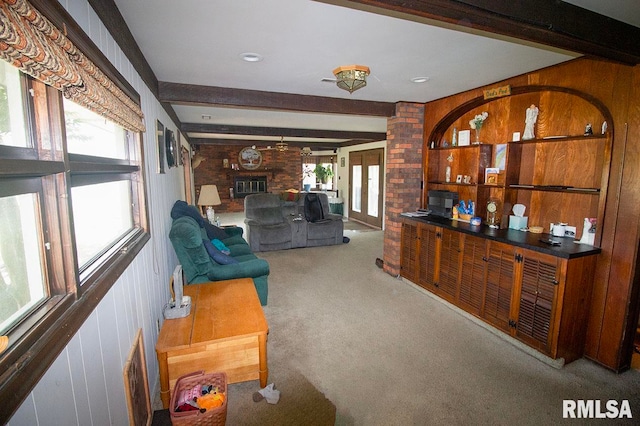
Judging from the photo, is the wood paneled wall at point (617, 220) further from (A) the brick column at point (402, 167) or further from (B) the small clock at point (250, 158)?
(B) the small clock at point (250, 158)

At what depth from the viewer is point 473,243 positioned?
2.99 meters

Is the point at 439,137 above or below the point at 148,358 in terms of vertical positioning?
above

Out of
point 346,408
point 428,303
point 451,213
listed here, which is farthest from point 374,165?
point 346,408

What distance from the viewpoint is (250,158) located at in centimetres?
1017

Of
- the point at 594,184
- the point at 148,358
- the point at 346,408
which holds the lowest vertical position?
the point at 346,408

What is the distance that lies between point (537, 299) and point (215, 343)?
2.41 meters

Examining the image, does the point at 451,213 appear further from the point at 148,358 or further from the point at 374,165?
the point at 374,165

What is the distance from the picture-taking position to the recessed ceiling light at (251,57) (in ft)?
7.75

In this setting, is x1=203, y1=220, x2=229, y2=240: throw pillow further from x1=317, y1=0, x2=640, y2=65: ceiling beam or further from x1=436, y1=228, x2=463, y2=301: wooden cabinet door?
x1=317, y1=0, x2=640, y2=65: ceiling beam

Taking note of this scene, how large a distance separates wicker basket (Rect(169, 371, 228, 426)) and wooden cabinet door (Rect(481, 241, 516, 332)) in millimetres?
2354

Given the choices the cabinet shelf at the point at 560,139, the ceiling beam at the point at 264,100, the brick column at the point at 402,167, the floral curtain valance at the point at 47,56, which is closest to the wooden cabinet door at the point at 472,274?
the cabinet shelf at the point at 560,139

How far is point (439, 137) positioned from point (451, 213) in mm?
1040

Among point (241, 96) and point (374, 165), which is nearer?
point (241, 96)

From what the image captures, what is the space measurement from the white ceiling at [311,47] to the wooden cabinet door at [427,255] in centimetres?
158
